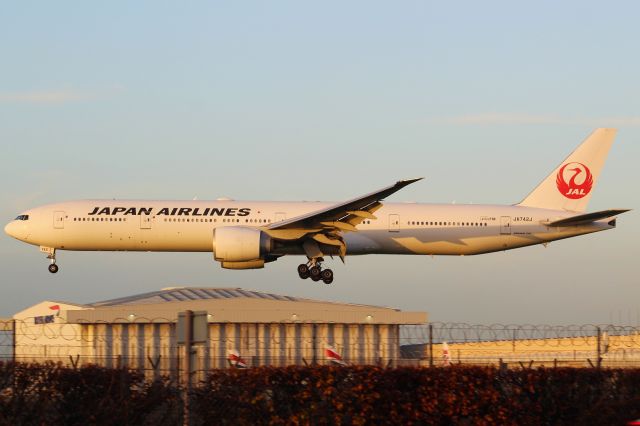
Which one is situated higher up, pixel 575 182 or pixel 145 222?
pixel 575 182

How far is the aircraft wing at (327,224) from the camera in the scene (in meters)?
39.2

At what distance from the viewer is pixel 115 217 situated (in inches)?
1577

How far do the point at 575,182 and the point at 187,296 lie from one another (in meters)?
18.1

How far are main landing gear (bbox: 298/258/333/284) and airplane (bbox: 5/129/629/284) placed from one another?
0.13 ft

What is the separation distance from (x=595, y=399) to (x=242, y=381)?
567 cm

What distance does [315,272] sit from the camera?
41.7 metres

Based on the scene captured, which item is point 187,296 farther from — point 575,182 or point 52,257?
point 575,182

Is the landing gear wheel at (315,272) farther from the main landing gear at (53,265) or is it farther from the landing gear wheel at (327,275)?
the main landing gear at (53,265)

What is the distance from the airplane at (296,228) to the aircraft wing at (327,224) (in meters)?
0.04

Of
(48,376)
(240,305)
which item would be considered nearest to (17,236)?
(240,305)

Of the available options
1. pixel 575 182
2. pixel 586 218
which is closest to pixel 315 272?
pixel 586 218

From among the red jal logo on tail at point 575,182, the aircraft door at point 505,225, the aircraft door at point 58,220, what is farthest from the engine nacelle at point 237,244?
the red jal logo on tail at point 575,182

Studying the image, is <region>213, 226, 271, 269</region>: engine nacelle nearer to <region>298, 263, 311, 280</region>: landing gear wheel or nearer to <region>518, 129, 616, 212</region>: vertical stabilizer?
<region>298, 263, 311, 280</region>: landing gear wheel

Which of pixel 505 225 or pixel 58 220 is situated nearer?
pixel 58 220
